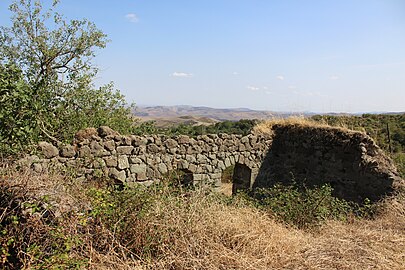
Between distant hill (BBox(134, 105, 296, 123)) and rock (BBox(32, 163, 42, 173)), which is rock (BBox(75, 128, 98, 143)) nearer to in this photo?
rock (BBox(32, 163, 42, 173))

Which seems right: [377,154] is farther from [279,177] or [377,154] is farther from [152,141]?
[152,141]

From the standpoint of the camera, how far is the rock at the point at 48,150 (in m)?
6.72

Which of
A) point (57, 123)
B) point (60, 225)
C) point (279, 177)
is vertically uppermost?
point (57, 123)

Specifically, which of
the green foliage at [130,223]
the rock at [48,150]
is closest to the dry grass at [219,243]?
the green foliage at [130,223]

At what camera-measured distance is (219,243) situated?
462 cm

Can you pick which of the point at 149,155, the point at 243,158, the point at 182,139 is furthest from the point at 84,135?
the point at 243,158

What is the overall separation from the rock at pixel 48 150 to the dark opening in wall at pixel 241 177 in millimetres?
5154

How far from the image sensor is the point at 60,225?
147 inches

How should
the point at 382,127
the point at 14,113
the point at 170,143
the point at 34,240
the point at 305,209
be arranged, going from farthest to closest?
1. the point at 382,127
2. the point at 170,143
3. the point at 305,209
4. the point at 14,113
5. the point at 34,240

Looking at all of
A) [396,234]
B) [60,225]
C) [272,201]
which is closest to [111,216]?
[60,225]

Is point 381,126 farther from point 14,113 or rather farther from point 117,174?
point 14,113

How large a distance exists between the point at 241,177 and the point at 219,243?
6.05 meters

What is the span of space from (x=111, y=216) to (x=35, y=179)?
1089mm

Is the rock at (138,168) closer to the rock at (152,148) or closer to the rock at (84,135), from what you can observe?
the rock at (152,148)
